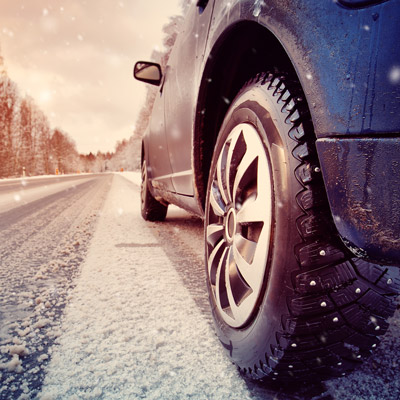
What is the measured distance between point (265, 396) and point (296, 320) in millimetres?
322

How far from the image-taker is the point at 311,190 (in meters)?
0.76

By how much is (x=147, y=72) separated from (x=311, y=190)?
97.2 inches

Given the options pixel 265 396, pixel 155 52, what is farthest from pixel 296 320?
pixel 155 52

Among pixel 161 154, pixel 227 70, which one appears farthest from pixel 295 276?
pixel 161 154

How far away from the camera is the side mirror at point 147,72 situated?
2.80m

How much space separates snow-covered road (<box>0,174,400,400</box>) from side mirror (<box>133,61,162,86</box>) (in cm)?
175

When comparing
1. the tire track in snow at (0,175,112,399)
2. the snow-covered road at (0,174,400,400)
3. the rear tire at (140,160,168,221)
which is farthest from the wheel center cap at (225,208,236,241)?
the rear tire at (140,160,168,221)

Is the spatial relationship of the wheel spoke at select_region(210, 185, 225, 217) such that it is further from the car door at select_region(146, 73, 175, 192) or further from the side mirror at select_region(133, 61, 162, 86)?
the side mirror at select_region(133, 61, 162, 86)

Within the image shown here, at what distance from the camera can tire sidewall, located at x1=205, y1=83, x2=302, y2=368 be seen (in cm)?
77

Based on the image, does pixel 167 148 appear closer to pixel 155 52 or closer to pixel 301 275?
pixel 301 275

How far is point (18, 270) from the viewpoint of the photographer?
199cm

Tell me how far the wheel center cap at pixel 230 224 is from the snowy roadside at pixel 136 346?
16.3 inches

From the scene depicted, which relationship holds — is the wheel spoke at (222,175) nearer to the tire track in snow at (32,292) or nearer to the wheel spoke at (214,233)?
the wheel spoke at (214,233)

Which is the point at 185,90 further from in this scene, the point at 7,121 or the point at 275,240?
the point at 7,121
